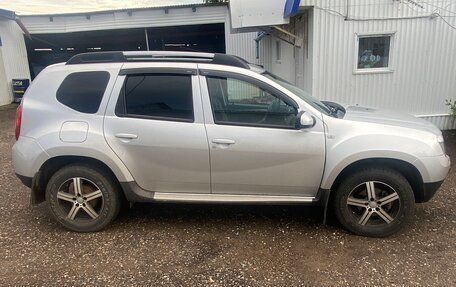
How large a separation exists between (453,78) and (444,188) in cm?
448

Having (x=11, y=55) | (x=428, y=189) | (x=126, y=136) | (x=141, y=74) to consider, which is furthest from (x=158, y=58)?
(x=11, y=55)

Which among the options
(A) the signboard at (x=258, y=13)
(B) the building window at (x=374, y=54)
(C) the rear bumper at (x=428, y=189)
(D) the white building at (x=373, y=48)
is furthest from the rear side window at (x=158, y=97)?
(B) the building window at (x=374, y=54)

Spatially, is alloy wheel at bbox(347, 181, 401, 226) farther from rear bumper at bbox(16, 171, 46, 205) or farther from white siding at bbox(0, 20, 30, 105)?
white siding at bbox(0, 20, 30, 105)

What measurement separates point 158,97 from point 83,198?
1368mm

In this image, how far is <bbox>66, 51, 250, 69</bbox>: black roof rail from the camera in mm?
4172

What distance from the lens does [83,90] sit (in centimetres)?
414

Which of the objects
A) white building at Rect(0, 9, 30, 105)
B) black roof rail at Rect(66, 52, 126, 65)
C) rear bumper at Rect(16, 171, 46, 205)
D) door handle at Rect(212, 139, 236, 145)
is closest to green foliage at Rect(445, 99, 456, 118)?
door handle at Rect(212, 139, 236, 145)

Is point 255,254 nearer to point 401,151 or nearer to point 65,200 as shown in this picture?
point 401,151

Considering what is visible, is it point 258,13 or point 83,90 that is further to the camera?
point 258,13

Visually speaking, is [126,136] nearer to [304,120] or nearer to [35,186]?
[35,186]

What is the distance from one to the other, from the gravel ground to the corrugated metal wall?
14.4ft

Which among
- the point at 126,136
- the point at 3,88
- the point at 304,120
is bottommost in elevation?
the point at 3,88

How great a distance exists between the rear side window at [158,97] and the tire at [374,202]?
1825mm

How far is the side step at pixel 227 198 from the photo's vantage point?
405 cm
